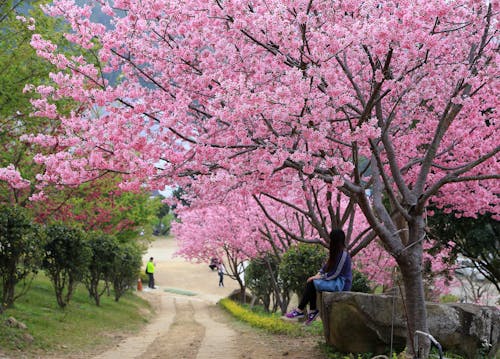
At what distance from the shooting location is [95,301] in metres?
17.5

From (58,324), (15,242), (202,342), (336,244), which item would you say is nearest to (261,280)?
(202,342)

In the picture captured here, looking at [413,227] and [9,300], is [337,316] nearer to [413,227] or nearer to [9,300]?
[413,227]

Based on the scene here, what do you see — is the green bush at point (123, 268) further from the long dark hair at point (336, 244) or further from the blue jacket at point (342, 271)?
the long dark hair at point (336, 244)

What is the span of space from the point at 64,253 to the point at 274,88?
7831 millimetres

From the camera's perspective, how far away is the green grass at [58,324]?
28.5 feet

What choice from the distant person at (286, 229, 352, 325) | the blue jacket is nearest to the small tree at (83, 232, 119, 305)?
the distant person at (286, 229, 352, 325)

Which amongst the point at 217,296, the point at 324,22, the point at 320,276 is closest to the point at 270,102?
the point at 324,22

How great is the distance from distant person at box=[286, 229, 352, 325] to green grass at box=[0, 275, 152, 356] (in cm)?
443

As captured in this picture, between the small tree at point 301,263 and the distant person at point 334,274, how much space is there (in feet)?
14.2

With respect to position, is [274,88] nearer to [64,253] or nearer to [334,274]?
[334,274]

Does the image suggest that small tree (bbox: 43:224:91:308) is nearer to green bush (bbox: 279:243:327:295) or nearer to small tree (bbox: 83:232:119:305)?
small tree (bbox: 83:232:119:305)

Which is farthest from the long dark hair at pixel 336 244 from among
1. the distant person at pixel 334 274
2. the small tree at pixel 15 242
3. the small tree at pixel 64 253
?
the small tree at pixel 64 253

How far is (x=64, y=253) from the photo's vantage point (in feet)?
40.9

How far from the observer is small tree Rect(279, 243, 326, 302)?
12547 millimetres
